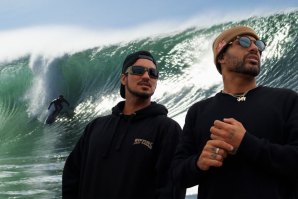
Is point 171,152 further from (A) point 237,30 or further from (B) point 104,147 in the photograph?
(A) point 237,30

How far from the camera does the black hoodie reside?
2055mm

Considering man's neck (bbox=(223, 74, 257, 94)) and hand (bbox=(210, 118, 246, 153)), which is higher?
man's neck (bbox=(223, 74, 257, 94))

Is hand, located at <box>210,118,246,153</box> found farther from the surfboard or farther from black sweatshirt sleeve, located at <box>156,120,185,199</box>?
the surfboard

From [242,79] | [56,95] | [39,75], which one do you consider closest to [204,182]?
[242,79]

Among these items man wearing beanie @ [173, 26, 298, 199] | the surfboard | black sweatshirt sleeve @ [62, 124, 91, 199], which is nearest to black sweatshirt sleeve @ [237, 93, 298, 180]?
man wearing beanie @ [173, 26, 298, 199]

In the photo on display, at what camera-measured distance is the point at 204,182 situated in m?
1.66

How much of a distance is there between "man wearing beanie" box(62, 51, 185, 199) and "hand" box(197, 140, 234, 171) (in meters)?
0.47

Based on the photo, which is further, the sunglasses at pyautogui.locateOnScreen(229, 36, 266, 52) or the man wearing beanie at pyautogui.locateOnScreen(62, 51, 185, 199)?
the man wearing beanie at pyautogui.locateOnScreen(62, 51, 185, 199)

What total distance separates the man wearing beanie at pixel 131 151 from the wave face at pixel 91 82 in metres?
8.31

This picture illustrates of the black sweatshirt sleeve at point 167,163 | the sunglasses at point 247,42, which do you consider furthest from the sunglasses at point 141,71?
the sunglasses at point 247,42

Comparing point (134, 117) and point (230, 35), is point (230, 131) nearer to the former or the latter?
point (230, 35)

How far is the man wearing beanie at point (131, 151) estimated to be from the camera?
81.0 inches

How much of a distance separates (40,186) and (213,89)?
7471mm

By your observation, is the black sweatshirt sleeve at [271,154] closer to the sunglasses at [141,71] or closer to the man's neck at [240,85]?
the man's neck at [240,85]
